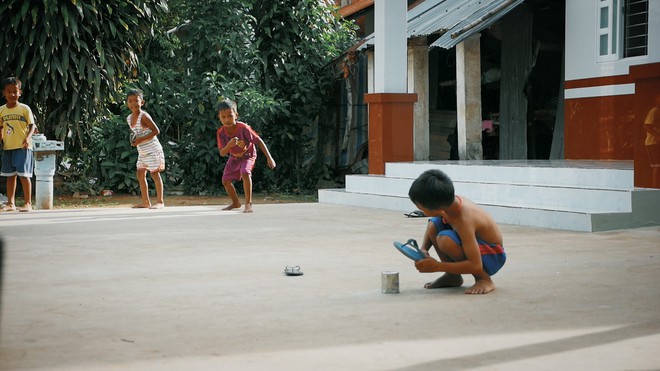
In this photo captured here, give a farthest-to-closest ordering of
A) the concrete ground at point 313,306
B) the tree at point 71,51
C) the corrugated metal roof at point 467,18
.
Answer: the tree at point 71,51 → the corrugated metal roof at point 467,18 → the concrete ground at point 313,306

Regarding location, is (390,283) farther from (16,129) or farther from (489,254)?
(16,129)

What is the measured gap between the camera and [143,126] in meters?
11.4

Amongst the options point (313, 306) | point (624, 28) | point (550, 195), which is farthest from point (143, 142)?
point (313, 306)

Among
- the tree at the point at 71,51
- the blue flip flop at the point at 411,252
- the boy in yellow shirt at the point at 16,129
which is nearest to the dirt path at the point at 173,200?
the tree at the point at 71,51

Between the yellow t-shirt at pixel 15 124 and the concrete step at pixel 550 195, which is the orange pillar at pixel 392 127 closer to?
the concrete step at pixel 550 195

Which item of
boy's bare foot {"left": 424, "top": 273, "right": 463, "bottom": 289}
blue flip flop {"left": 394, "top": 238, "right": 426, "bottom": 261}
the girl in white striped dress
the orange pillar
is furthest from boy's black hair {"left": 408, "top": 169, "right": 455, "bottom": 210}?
the orange pillar

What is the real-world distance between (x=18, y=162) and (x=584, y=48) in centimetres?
720

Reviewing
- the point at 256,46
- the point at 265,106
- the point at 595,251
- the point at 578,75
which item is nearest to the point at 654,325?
the point at 595,251

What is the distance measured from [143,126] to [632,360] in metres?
8.82

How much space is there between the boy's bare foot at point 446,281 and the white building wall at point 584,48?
666cm

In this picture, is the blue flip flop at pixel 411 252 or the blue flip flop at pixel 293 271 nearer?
the blue flip flop at pixel 411 252

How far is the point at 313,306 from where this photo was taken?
461 centimetres

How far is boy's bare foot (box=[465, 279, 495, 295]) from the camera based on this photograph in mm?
4887

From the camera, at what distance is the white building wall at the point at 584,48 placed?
1120 cm
